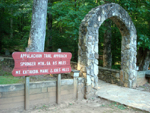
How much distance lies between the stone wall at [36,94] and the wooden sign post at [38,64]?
164mm

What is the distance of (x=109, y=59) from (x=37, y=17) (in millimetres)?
5885

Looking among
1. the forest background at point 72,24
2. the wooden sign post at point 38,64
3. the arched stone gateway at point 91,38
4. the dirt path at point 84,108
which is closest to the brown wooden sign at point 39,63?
the wooden sign post at point 38,64

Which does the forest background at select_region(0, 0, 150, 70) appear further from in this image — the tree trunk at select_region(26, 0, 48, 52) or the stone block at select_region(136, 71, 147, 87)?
the stone block at select_region(136, 71, 147, 87)

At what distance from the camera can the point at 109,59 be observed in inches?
424

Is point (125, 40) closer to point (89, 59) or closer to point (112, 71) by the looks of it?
point (112, 71)

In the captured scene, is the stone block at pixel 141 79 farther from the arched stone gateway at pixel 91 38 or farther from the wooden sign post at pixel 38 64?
the wooden sign post at pixel 38 64

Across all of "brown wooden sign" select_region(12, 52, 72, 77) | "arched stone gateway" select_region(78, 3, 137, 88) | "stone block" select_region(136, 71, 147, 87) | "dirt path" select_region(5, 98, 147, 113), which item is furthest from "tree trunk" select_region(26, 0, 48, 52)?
"stone block" select_region(136, 71, 147, 87)

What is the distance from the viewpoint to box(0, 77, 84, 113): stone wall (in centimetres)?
393

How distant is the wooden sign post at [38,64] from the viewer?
13.3 ft

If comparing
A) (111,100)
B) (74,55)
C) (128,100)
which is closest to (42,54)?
(111,100)

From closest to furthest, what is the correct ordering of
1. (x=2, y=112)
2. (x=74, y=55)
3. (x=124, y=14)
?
(x=2, y=112), (x=124, y=14), (x=74, y=55)

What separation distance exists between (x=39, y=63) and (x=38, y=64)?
0.04 m

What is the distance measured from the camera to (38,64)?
172 inches

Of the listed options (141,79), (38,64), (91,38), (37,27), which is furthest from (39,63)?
(141,79)
